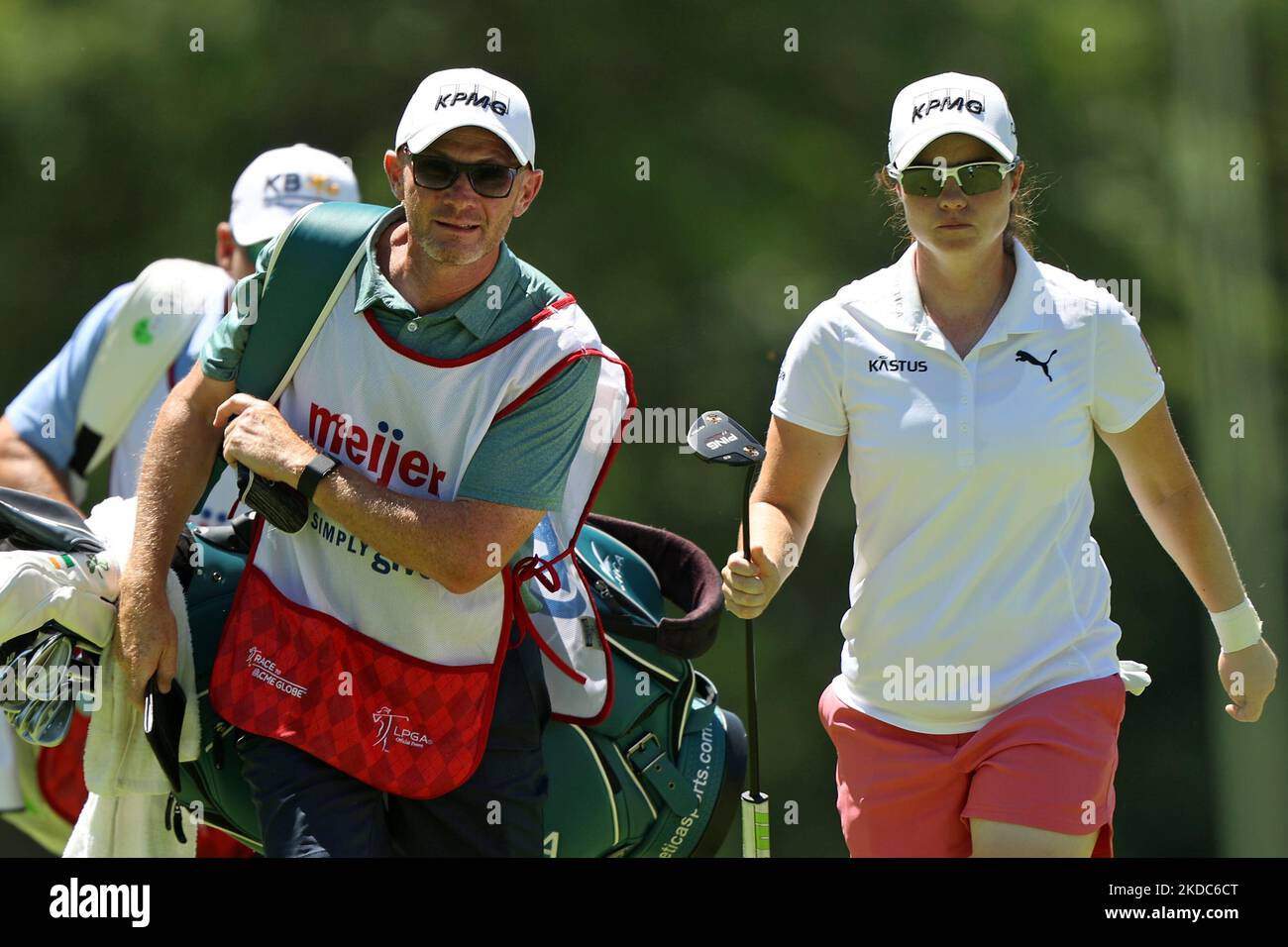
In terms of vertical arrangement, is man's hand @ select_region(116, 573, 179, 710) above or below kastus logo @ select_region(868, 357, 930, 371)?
below

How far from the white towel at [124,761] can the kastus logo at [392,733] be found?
0.43 metres

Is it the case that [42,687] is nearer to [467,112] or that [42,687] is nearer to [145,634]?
[145,634]

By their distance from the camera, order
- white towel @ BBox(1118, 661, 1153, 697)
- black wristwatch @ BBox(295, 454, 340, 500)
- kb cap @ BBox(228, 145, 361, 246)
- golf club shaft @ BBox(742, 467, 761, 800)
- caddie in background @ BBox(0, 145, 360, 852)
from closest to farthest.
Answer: black wristwatch @ BBox(295, 454, 340, 500) < golf club shaft @ BBox(742, 467, 761, 800) < white towel @ BBox(1118, 661, 1153, 697) < caddie in background @ BBox(0, 145, 360, 852) < kb cap @ BBox(228, 145, 361, 246)

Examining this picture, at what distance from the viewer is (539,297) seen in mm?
3869

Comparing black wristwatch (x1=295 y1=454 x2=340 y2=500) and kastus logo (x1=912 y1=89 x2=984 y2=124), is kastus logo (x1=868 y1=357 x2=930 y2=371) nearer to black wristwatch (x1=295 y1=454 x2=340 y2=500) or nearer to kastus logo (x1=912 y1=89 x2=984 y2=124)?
kastus logo (x1=912 y1=89 x2=984 y2=124)

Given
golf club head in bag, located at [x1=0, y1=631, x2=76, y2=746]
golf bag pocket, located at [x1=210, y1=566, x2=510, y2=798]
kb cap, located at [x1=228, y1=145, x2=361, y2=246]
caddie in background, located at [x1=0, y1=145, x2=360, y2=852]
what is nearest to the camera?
golf bag pocket, located at [x1=210, y1=566, x2=510, y2=798]

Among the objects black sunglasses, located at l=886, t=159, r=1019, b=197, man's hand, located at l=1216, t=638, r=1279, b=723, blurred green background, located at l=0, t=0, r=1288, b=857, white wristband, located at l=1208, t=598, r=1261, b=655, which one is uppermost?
blurred green background, located at l=0, t=0, r=1288, b=857

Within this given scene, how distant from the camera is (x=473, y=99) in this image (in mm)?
3764

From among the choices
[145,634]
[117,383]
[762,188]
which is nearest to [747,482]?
[145,634]

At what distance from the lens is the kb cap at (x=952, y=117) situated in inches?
152

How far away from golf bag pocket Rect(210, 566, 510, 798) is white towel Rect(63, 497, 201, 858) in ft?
0.77

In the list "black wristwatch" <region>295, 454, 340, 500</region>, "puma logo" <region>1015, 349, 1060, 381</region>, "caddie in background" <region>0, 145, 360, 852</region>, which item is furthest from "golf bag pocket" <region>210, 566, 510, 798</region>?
"caddie in background" <region>0, 145, 360, 852</region>

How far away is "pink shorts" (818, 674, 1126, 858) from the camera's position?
3803 mm

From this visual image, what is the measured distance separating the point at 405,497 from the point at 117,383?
2.10m
